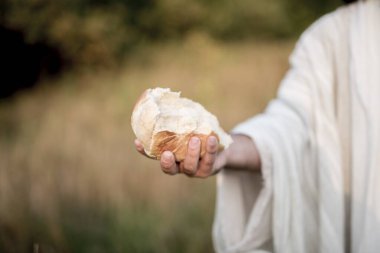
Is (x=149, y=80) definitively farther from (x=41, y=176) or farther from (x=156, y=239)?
(x=156, y=239)

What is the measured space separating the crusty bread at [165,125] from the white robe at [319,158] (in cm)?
34

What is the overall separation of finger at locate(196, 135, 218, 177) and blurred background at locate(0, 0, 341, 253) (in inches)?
55.8

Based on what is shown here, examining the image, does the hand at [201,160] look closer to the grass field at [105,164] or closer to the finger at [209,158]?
the finger at [209,158]

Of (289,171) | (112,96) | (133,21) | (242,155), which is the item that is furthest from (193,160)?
(133,21)

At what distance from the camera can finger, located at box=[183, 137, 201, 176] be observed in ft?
3.52

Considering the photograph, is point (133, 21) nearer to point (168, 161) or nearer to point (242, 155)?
point (242, 155)

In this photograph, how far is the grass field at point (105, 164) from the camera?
263 centimetres

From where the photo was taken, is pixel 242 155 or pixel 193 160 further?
pixel 242 155

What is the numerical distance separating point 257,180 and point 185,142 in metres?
0.49

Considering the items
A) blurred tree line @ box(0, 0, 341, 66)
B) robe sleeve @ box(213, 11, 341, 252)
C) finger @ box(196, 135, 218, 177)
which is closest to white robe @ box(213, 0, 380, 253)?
robe sleeve @ box(213, 11, 341, 252)

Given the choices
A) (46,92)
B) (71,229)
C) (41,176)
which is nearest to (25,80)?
(46,92)

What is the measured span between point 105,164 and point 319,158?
1.66 metres

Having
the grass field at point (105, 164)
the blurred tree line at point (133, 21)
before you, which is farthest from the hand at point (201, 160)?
the blurred tree line at point (133, 21)

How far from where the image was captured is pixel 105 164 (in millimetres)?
3037
